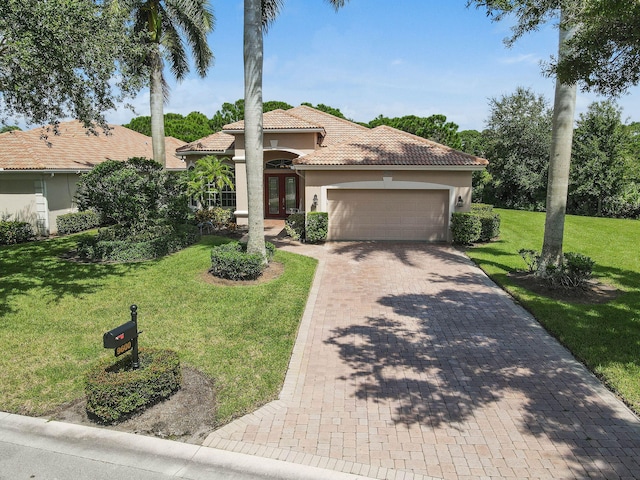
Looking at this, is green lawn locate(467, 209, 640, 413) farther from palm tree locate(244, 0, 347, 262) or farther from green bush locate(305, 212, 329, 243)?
palm tree locate(244, 0, 347, 262)

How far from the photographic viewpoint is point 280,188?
896 inches

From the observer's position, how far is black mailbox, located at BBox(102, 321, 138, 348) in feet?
17.6

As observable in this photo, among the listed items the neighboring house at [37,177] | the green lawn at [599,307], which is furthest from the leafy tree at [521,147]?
the neighboring house at [37,177]

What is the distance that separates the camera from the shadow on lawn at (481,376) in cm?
525

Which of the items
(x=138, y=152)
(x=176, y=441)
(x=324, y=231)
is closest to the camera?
(x=176, y=441)

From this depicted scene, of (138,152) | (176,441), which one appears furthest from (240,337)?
(138,152)

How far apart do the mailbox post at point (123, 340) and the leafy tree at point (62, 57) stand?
5963mm

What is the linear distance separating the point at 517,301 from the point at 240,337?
6.63 m

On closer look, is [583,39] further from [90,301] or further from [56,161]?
[56,161]

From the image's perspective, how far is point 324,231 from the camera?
17.0m

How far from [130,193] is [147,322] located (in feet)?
24.0

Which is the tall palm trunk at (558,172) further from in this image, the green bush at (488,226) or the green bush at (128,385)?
the green bush at (128,385)

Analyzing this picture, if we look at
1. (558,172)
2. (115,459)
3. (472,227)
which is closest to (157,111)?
(472,227)

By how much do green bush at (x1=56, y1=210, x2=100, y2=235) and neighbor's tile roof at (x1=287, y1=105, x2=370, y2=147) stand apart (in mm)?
11255
